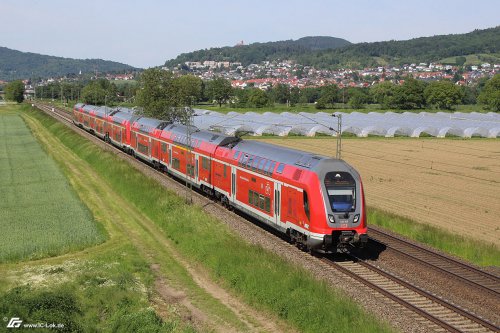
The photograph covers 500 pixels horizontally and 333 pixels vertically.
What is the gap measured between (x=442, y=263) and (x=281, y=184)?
925 cm

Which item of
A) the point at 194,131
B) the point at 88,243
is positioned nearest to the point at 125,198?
the point at 194,131

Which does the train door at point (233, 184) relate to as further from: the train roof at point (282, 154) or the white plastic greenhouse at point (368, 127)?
the white plastic greenhouse at point (368, 127)

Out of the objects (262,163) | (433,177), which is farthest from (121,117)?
(262,163)

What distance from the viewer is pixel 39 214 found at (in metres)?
41.6

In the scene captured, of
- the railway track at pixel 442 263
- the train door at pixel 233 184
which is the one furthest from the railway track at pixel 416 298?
the train door at pixel 233 184

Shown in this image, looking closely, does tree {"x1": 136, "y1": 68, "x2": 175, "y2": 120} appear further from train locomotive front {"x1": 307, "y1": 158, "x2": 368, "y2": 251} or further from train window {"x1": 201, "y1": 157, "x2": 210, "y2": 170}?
train locomotive front {"x1": 307, "y1": 158, "x2": 368, "y2": 251}

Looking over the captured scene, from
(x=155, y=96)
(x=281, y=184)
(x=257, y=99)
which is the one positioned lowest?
(x=257, y=99)

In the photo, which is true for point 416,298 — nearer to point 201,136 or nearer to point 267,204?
point 267,204

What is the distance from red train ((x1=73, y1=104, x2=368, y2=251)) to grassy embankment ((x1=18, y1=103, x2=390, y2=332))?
2.60 meters

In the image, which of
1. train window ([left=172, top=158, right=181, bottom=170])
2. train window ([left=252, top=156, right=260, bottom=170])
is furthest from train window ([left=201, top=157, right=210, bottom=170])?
Answer: train window ([left=252, top=156, right=260, bottom=170])

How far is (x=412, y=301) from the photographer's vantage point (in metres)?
24.2

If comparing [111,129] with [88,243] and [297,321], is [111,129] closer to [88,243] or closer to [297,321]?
[88,243]

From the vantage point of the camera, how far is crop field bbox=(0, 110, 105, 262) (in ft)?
107

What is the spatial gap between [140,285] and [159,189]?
66.5ft
